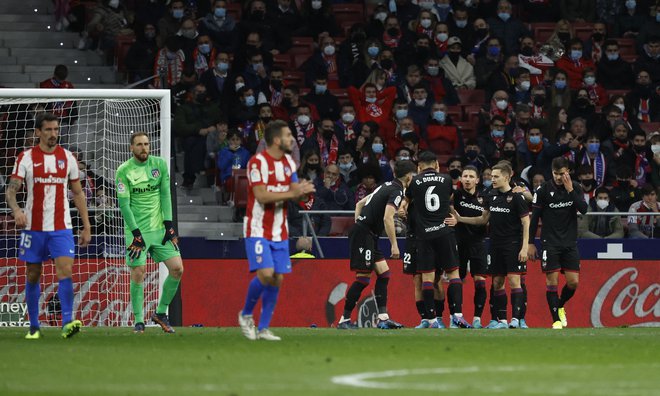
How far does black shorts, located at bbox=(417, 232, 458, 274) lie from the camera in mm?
17297

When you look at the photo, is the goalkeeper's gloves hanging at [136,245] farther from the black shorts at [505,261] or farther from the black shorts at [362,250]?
the black shorts at [505,261]

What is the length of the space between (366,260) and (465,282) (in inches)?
179

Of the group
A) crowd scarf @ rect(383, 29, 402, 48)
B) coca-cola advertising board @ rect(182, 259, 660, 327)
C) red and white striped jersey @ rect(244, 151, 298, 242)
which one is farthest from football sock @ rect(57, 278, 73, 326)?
crowd scarf @ rect(383, 29, 402, 48)

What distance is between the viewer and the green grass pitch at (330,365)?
29.9 feet

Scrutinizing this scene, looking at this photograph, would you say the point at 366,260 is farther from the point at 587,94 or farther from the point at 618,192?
the point at 587,94

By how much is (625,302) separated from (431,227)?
18.2 ft

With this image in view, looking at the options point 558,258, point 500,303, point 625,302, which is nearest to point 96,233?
point 500,303

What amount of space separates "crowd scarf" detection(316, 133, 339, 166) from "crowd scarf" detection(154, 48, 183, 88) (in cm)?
286

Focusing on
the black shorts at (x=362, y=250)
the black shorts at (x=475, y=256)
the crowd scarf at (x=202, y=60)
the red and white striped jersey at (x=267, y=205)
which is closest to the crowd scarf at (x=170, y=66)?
the crowd scarf at (x=202, y=60)

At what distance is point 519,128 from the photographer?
82.2 feet

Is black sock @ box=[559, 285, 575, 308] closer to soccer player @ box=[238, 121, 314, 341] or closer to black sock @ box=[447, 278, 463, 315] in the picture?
black sock @ box=[447, 278, 463, 315]

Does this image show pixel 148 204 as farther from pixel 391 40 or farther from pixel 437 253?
pixel 391 40

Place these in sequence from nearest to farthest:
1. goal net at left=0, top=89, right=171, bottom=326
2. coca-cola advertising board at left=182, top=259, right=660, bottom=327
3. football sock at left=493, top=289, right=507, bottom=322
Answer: football sock at left=493, top=289, right=507, bottom=322 → goal net at left=0, top=89, right=171, bottom=326 → coca-cola advertising board at left=182, top=259, right=660, bottom=327

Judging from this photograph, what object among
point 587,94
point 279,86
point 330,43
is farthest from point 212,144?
point 587,94
